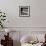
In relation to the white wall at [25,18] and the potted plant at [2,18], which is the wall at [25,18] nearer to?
the white wall at [25,18]

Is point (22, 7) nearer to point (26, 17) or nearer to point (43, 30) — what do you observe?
point (26, 17)

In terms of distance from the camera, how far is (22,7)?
12.0ft

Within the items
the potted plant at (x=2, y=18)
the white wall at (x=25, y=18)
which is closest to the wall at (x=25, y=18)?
the white wall at (x=25, y=18)

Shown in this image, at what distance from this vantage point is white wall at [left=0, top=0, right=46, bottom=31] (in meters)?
3.67

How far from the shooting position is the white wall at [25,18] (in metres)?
3.67

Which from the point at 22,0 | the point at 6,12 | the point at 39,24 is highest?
the point at 22,0

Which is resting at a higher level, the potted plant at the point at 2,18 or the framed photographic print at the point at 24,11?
the framed photographic print at the point at 24,11

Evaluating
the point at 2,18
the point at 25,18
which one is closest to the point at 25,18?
the point at 25,18

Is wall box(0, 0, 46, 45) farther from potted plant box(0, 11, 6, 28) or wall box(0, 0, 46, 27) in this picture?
potted plant box(0, 11, 6, 28)

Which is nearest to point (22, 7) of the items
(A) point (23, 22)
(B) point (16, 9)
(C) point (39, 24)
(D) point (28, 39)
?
(B) point (16, 9)

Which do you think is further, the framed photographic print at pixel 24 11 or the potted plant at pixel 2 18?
the framed photographic print at pixel 24 11

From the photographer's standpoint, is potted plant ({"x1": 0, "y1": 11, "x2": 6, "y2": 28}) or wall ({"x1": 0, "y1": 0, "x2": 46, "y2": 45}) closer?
potted plant ({"x1": 0, "y1": 11, "x2": 6, "y2": 28})

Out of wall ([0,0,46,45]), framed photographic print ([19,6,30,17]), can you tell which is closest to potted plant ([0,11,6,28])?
wall ([0,0,46,45])

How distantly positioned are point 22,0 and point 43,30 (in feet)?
3.30
